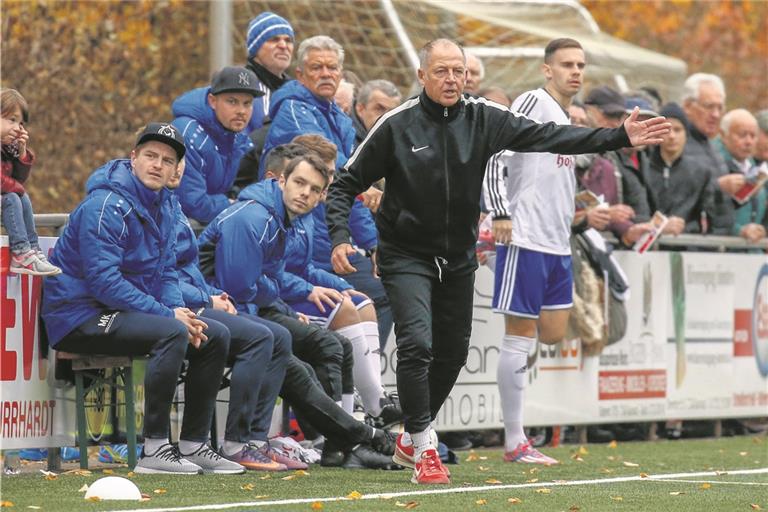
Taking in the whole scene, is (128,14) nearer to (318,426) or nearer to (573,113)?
(573,113)

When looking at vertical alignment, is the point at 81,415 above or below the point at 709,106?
below

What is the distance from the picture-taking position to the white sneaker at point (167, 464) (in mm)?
10008

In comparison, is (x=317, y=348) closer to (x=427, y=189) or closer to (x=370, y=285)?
(x=370, y=285)

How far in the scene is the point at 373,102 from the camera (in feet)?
41.8

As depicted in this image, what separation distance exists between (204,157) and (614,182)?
14.3ft

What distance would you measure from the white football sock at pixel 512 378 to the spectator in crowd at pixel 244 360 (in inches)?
68.0

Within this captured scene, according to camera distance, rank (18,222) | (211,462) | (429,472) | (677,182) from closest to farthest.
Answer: (429,472)
(18,222)
(211,462)
(677,182)

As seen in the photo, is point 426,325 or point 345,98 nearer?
point 426,325

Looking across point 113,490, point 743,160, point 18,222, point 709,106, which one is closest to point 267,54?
point 18,222

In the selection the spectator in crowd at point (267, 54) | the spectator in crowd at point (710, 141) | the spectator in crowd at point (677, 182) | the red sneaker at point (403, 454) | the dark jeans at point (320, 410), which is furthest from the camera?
the spectator in crowd at point (710, 141)

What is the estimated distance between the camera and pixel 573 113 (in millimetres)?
13875

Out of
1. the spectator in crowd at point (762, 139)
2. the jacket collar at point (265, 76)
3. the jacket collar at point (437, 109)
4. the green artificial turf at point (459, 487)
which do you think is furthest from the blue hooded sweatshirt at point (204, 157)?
the spectator in crowd at point (762, 139)

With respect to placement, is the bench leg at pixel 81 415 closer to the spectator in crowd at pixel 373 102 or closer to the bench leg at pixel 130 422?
the bench leg at pixel 130 422

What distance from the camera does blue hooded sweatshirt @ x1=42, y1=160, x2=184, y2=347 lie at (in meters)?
9.88
